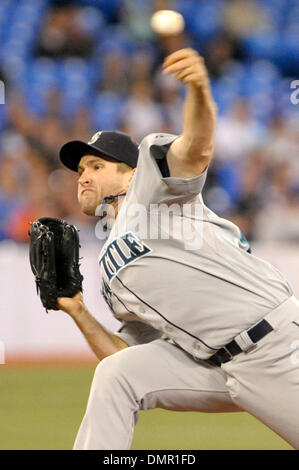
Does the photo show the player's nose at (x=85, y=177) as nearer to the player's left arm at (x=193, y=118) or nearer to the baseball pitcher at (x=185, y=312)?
the baseball pitcher at (x=185, y=312)

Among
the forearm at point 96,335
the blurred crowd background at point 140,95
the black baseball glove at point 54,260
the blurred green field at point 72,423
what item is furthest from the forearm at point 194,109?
the blurred crowd background at point 140,95

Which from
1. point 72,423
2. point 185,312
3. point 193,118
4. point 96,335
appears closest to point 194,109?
point 193,118

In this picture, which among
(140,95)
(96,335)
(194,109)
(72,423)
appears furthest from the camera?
(140,95)

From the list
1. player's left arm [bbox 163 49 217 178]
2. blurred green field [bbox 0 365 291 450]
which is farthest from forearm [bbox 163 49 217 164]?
blurred green field [bbox 0 365 291 450]

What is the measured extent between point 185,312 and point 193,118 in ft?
2.47

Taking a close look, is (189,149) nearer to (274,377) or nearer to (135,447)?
(274,377)

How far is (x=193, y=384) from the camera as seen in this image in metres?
3.14

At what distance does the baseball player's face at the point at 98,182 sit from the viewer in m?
3.38

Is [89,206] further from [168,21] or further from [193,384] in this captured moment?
[168,21]

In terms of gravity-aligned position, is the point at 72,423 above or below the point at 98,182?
below

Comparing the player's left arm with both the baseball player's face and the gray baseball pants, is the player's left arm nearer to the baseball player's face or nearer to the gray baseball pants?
the baseball player's face

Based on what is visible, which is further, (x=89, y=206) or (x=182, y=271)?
(x=89, y=206)

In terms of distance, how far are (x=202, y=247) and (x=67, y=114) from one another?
5.98 meters

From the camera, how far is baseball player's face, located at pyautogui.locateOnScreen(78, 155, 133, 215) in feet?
11.1
